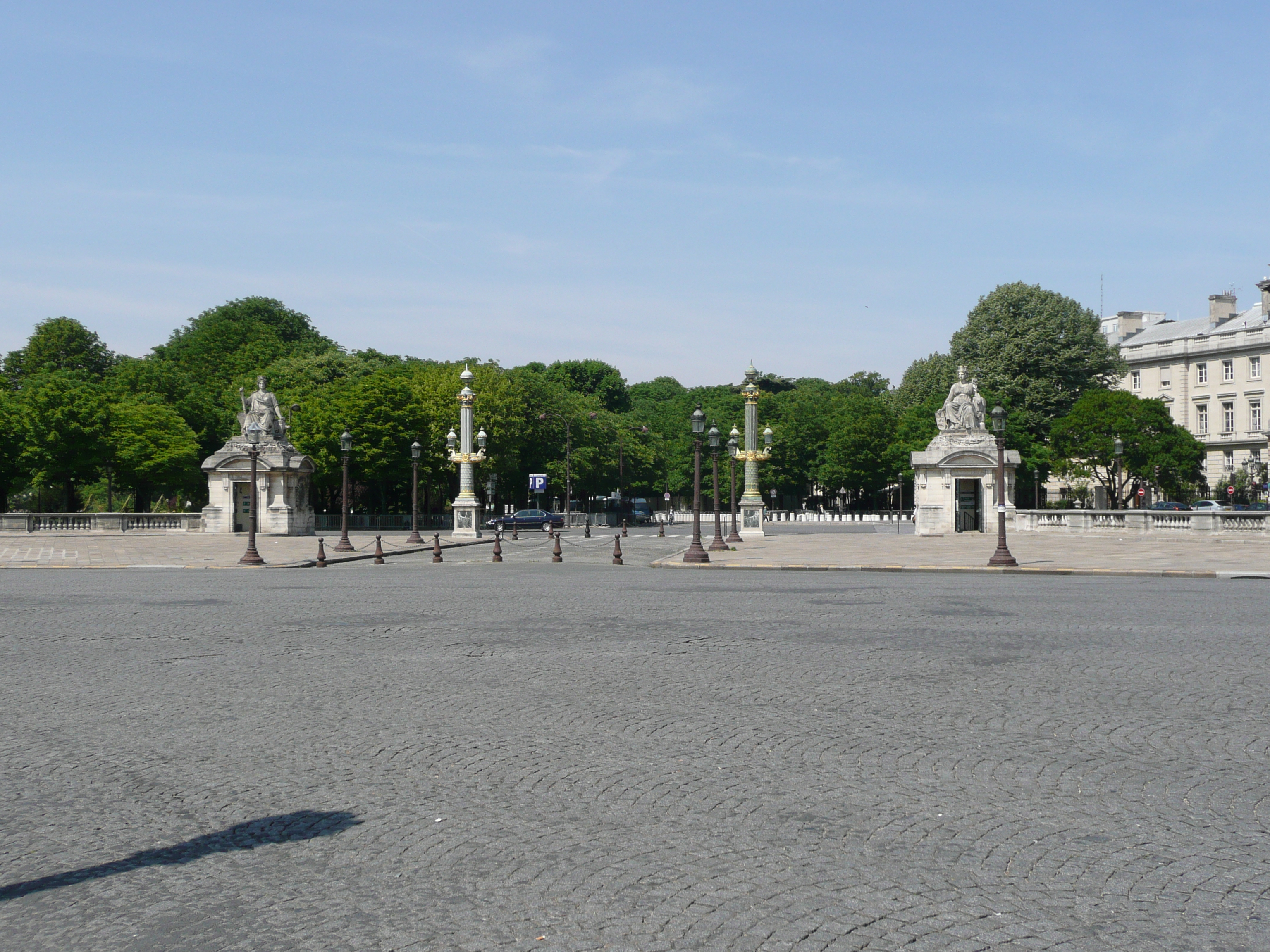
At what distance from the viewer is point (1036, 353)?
267 feet

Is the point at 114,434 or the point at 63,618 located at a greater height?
the point at 114,434

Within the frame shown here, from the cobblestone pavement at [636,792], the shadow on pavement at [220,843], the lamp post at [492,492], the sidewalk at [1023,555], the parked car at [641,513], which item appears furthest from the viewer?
the parked car at [641,513]

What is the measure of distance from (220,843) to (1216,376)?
105 metres

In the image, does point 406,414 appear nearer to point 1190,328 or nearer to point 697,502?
point 697,502

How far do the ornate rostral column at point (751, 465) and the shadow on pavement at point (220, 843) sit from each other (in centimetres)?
4770

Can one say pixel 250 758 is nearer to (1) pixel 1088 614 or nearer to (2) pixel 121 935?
(2) pixel 121 935

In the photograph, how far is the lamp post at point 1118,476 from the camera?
67500 millimetres

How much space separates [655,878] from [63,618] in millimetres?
12910

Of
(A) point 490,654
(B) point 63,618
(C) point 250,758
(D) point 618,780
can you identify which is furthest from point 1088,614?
(B) point 63,618

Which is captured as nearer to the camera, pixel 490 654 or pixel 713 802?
pixel 713 802

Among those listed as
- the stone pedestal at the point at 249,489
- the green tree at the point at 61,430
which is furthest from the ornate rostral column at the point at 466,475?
the green tree at the point at 61,430

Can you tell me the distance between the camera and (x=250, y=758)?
23.5 feet

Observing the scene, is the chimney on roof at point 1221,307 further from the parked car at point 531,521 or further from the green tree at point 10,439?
the green tree at point 10,439

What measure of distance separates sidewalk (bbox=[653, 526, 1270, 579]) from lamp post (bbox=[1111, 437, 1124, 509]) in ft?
60.9
